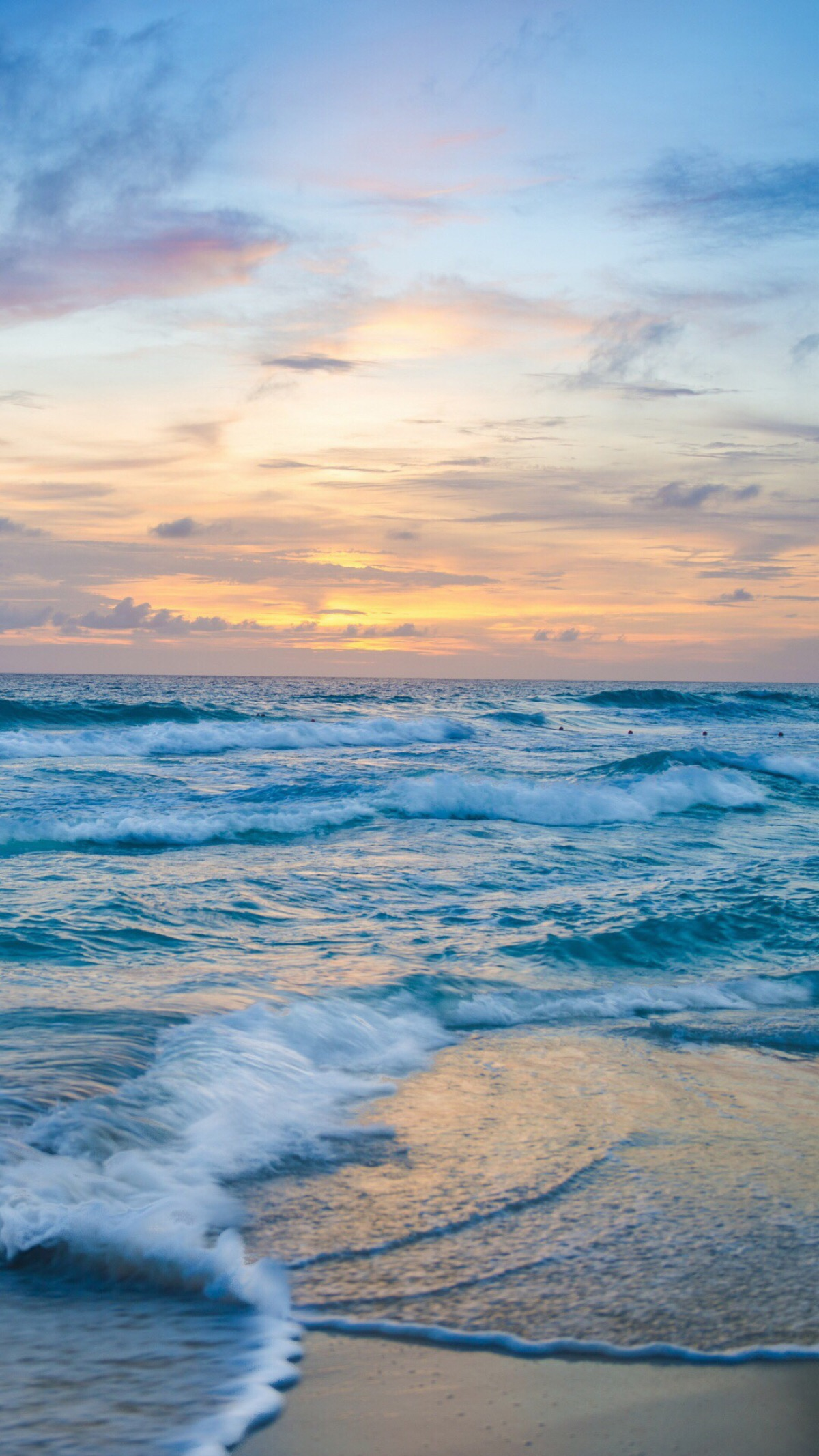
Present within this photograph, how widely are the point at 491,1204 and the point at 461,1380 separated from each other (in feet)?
3.71

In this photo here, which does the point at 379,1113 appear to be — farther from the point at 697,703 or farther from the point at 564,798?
the point at 697,703

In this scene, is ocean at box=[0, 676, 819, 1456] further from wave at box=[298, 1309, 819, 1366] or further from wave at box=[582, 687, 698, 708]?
wave at box=[582, 687, 698, 708]

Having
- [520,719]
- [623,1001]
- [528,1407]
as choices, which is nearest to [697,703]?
[520,719]

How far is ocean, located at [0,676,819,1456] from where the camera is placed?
3.29 meters

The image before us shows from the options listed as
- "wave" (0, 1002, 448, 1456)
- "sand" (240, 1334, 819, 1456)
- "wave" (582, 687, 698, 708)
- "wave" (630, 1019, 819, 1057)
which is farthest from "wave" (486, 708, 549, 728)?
"sand" (240, 1334, 819, 1456)

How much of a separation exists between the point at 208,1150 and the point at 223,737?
32350 mm

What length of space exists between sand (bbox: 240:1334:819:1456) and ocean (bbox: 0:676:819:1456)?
4.2 inches

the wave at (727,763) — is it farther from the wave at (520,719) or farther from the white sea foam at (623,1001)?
the wave at (520,719)

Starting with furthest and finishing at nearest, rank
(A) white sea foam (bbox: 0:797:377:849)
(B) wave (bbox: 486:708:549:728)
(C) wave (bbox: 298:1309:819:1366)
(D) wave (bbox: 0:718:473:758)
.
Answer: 1. (B) wave (bbox: 486:708:549:728)
2. (D) wave (bbox: 0:718:473:758)
3. (A) white sea foam (bbox: 0:797:377:849)
4. (C) wave (bbox: 298:1309:819:1366)

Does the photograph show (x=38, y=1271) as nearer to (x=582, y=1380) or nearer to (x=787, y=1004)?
(x=582, y=1380)

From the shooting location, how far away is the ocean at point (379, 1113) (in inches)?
130

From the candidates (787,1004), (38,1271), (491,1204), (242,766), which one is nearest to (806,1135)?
(491,1204)

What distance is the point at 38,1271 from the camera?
3654 mm

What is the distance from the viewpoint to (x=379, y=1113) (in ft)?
17.3
